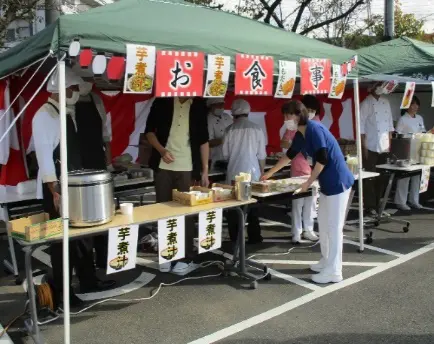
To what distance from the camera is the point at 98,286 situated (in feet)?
13.8

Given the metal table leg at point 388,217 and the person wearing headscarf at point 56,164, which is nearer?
the person wearing headscarf at point 56,164

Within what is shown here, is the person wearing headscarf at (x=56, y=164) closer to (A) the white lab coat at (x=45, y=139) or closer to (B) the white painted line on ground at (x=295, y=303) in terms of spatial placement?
(A) the white lab coat at (x=45, y=139)

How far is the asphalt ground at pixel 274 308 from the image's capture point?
336 centimetres

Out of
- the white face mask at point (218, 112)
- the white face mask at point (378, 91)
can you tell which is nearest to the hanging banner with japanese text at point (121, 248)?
the white face mask at point (218, 112)

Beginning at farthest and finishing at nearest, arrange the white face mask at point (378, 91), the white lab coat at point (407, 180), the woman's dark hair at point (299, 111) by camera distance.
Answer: the white lab coat at point (407, 180) → the white face mask at point (378, 91) → the woman's dark hair at point (299, 111)

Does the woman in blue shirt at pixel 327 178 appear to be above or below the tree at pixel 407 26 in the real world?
below

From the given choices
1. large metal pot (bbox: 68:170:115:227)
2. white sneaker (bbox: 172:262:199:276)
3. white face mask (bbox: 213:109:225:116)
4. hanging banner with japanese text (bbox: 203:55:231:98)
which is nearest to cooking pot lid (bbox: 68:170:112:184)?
large metal pot (bbox: 68:170:115:227)

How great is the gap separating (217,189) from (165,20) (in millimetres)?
1617

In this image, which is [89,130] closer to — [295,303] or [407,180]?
[295,303]

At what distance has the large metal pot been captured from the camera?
3234mm

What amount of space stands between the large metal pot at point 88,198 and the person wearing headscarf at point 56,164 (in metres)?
0.26

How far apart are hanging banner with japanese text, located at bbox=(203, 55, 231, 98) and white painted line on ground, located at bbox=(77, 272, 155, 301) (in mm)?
1948

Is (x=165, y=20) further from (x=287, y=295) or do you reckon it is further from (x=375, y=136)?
(x=375, y=136)

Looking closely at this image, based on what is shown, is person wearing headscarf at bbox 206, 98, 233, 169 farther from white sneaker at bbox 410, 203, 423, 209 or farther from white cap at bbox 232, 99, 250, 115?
white sneaker at bbox 410, 203, 423, 209
